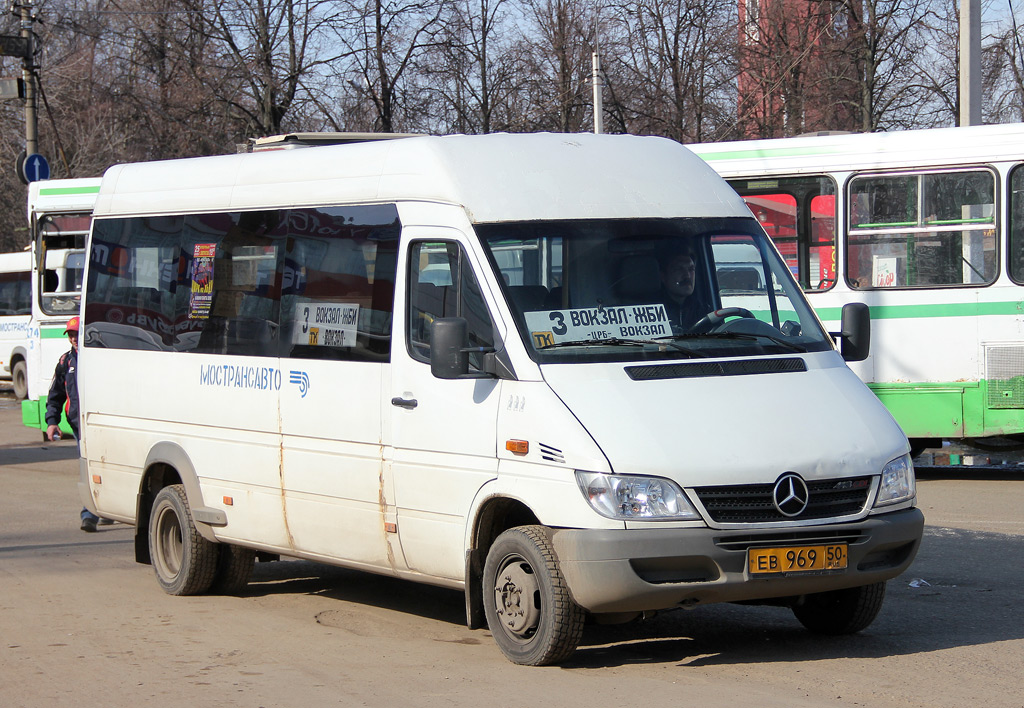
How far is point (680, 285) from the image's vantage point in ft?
23.5

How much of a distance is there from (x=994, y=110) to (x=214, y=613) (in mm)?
30670

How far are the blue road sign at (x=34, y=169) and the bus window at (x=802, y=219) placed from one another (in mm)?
16129

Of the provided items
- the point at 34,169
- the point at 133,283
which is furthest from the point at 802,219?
the point at 34,169

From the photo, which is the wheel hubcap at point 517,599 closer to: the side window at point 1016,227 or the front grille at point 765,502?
the front grille at point 765,502

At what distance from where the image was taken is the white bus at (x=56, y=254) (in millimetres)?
23578

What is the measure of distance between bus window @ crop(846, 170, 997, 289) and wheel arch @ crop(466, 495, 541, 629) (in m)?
8.71

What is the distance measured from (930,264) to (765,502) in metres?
8.87

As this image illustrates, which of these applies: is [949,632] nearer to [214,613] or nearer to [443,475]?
[443,475]

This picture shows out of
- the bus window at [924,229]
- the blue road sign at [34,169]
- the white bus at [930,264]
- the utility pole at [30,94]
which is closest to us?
the white bus at [930,264]

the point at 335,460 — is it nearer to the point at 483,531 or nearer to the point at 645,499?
the point at 483,531

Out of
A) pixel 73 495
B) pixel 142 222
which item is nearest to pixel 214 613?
pixel 142 222

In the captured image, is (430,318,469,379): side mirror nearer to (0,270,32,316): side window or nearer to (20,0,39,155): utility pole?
(20,0,39,155): utility pole

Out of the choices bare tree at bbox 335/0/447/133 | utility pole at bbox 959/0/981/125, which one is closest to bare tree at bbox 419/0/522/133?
bare tree at bbox 335/0/447/133

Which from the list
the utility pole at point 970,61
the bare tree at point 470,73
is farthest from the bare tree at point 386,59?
the utility pole at point 970,61
